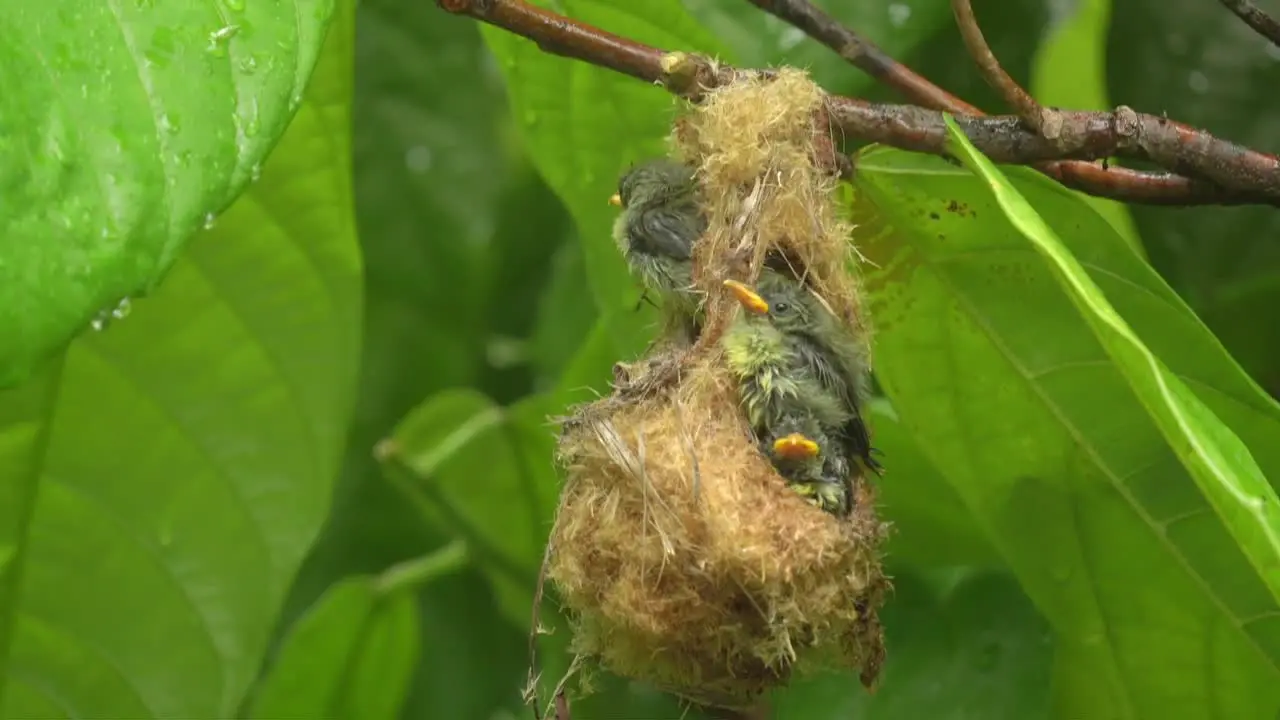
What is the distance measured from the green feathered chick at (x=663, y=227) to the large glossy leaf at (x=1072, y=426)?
0.56ft

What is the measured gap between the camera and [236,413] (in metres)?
1.29

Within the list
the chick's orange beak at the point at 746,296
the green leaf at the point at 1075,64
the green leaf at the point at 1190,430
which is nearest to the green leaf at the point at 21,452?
the chick's orange beak at the point at 746,296

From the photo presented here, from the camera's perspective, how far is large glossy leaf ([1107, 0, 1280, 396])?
164 cm

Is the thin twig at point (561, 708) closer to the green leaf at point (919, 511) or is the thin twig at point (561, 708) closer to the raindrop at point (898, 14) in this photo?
the green leaf at point (919, 511)

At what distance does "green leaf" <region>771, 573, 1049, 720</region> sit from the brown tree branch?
1.57ft

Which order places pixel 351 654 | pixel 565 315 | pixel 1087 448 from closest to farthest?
pixel 1087 448, pixel 351 654, pixel 565 315

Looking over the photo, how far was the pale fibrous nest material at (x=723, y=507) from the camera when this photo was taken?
84 cm

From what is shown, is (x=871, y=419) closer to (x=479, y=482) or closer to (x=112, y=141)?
(x=479, y=482)

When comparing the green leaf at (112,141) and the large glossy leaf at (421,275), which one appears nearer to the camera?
the green leaf at (112,141)

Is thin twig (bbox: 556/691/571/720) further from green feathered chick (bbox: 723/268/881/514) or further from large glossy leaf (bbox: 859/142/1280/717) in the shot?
large glossy leaf (bbox: 859/142/1280/717)

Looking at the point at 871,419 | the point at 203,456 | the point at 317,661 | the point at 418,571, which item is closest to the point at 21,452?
the point at 203,456

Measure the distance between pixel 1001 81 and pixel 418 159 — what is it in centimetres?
134

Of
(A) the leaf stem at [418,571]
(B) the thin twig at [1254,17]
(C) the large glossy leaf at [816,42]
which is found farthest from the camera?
(A) the leaf stem at [418,571]

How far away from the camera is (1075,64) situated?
1.68 m
